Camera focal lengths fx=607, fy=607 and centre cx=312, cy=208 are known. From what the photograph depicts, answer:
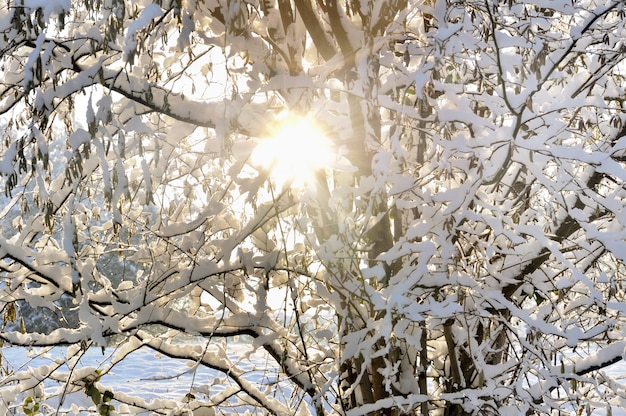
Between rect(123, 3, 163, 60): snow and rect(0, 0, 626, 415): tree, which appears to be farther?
rect(0, 0, 626, 415): tree

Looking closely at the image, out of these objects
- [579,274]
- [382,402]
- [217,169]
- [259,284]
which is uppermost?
Result: [217,169]

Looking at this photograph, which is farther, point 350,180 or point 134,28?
point 350,180

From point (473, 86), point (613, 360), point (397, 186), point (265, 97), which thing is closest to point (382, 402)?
point (397, 186)

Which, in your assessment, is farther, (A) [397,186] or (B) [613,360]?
(B) [613,360]

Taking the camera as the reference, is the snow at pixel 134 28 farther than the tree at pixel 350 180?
No

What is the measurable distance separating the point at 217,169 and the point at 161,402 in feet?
4.95

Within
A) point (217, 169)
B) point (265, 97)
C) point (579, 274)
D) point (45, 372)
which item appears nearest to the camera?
point (579, 274)

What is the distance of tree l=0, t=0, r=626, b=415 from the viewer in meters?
2.48

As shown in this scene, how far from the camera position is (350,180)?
299 centimetres

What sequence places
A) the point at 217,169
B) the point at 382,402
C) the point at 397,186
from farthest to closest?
the point at 217,169
the point at 382,402
the point at 397,186

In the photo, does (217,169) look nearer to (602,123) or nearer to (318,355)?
(318,355)

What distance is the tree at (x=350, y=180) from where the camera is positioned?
248 centimetres

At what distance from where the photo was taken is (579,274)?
2492 millimetres

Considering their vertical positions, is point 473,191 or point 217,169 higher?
point 217,169
